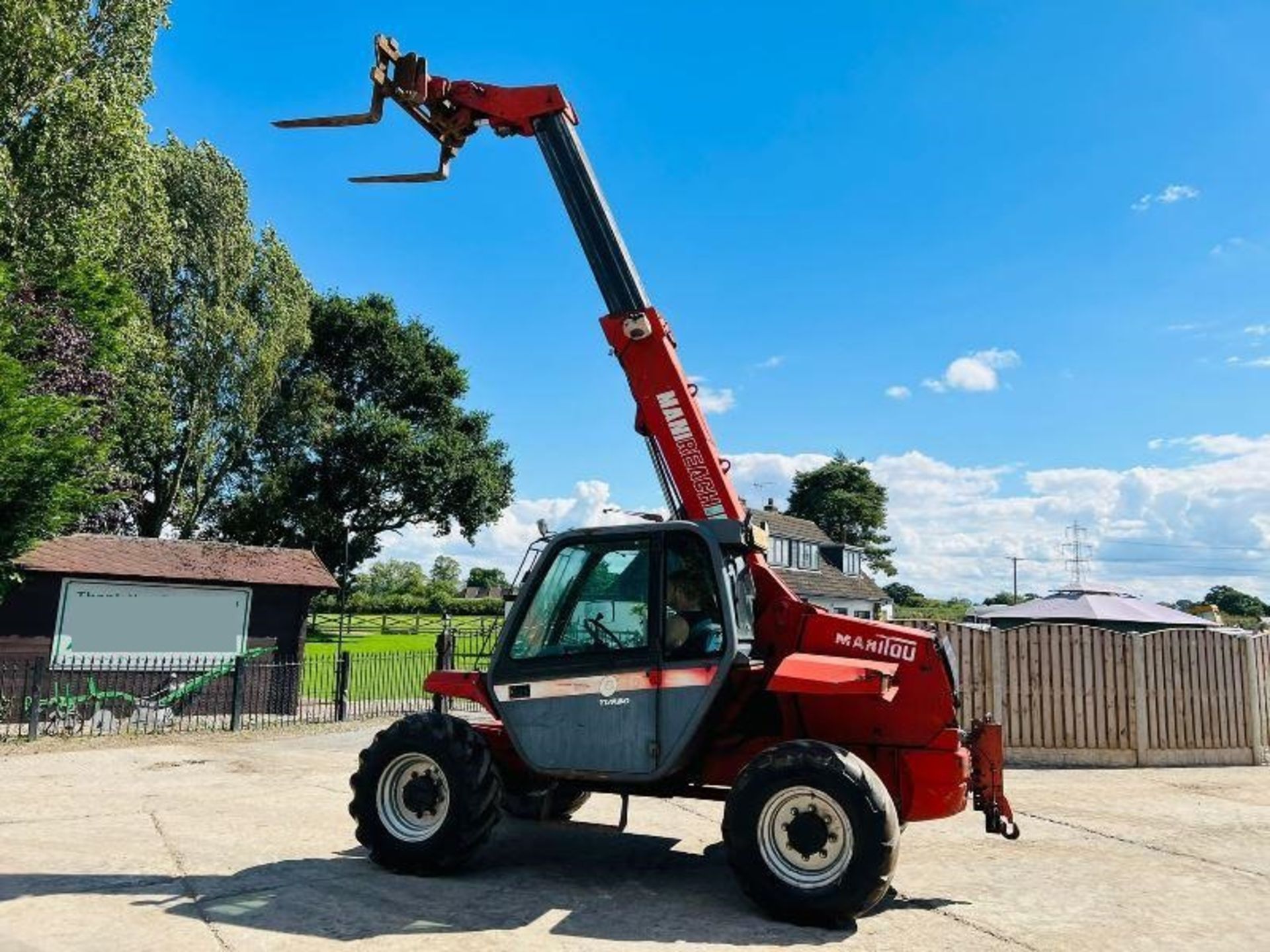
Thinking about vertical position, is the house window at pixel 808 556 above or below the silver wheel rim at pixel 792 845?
above

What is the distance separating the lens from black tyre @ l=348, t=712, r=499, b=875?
5.92 m

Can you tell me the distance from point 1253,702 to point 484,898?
11197mm

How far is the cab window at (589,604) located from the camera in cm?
593

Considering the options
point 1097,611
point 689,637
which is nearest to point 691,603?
point 689,637

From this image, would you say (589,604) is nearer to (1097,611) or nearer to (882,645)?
(882,645)

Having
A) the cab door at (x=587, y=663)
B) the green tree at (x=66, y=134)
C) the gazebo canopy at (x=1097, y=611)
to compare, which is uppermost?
the green tree at (x=66, y=134)

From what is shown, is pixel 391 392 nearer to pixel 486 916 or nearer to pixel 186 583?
pixel 186 583

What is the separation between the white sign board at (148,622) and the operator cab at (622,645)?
12.7 metres

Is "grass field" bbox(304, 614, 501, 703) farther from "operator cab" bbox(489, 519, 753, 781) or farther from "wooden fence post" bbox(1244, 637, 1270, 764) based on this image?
"wooden fence post" bbox(1244, 637, 1270, 764)

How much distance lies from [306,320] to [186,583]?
1625 centimetres

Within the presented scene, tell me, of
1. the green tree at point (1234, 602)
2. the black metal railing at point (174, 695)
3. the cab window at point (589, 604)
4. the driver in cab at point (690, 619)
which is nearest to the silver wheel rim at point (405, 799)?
the cab window at point (589, 604)

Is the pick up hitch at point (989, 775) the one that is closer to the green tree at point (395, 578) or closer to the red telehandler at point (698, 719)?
the red telehandler at point (698, 719)

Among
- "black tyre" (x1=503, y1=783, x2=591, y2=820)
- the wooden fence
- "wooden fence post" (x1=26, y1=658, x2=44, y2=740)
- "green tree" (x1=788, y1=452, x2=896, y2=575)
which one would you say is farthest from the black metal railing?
"green tree" (x1=788, y1=452, x2=896, y2=575)

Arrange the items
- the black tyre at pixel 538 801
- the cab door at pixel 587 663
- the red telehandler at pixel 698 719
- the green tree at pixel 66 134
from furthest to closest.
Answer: the green tree at pixel 66 134, the black tyre at pixel 538 801, the cab door at pixel 587 663, the red telehandler at pixel 698 719
